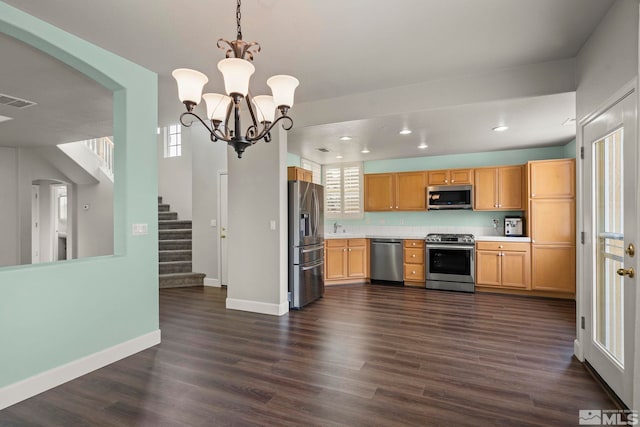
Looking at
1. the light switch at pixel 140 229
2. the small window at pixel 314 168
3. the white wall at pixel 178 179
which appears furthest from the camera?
the white wall at pixel 178 179

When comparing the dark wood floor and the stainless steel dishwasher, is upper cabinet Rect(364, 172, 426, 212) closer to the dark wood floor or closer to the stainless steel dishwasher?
the stainless steel dishwasher

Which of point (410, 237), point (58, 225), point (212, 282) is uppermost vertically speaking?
point (58, 225)

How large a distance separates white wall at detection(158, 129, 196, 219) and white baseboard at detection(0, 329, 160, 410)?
192 inches

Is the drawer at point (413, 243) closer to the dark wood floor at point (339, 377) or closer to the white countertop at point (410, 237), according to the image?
the white countertop at point (410, 237)

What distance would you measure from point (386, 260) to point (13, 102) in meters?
5.78

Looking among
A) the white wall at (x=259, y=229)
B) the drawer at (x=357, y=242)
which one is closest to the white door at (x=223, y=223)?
the white wall at (x=259, y=229)

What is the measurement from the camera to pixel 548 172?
4.89m

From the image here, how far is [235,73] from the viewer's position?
182 centimetres

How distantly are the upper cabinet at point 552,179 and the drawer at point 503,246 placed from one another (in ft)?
2.53

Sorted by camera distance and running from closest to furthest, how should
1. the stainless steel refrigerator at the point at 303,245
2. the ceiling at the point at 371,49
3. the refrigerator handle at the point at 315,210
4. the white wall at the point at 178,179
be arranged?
the ceiling at the point at 371,49 → the stainless steel refrigerator at the point at 303,245 → the refrigerator handle at the point at 315,210 → the white wall at the point at 178,179

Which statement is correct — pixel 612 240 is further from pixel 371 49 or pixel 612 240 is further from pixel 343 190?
pixel 343 190

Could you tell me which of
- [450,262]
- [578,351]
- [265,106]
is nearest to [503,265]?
[450,262]

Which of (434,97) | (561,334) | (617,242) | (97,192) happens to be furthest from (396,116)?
(97,192)

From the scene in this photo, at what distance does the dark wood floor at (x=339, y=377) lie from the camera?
1960 mm
